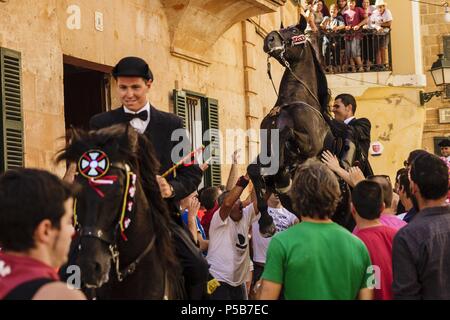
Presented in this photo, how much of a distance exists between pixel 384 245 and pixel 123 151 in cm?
191

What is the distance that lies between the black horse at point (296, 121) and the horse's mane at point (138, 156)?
4265 mm

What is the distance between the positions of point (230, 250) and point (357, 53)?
58.0 ft

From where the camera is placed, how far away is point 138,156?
6.38 m

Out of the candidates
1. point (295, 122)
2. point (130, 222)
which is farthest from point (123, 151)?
point (295, 122)

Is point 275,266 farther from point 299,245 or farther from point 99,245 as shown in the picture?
point 99,245

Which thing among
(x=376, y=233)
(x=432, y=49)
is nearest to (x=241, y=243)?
(x=376, y=233)

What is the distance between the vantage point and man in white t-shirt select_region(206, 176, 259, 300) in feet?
35.6

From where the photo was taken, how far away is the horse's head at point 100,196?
563cm

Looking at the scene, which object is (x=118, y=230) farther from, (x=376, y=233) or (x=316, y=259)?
(x=376, y=233)

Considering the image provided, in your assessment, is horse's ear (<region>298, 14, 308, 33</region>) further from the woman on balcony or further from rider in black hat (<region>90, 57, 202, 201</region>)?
the woman on balcony

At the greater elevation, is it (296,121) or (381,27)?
(381,27)

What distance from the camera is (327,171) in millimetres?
5793

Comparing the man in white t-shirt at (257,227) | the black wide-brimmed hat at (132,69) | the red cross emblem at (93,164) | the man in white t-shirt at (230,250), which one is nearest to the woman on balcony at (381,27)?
the man in white t-shirt at (257,227)

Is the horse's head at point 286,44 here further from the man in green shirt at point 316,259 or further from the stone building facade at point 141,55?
the man in green shirt at point 316,259
